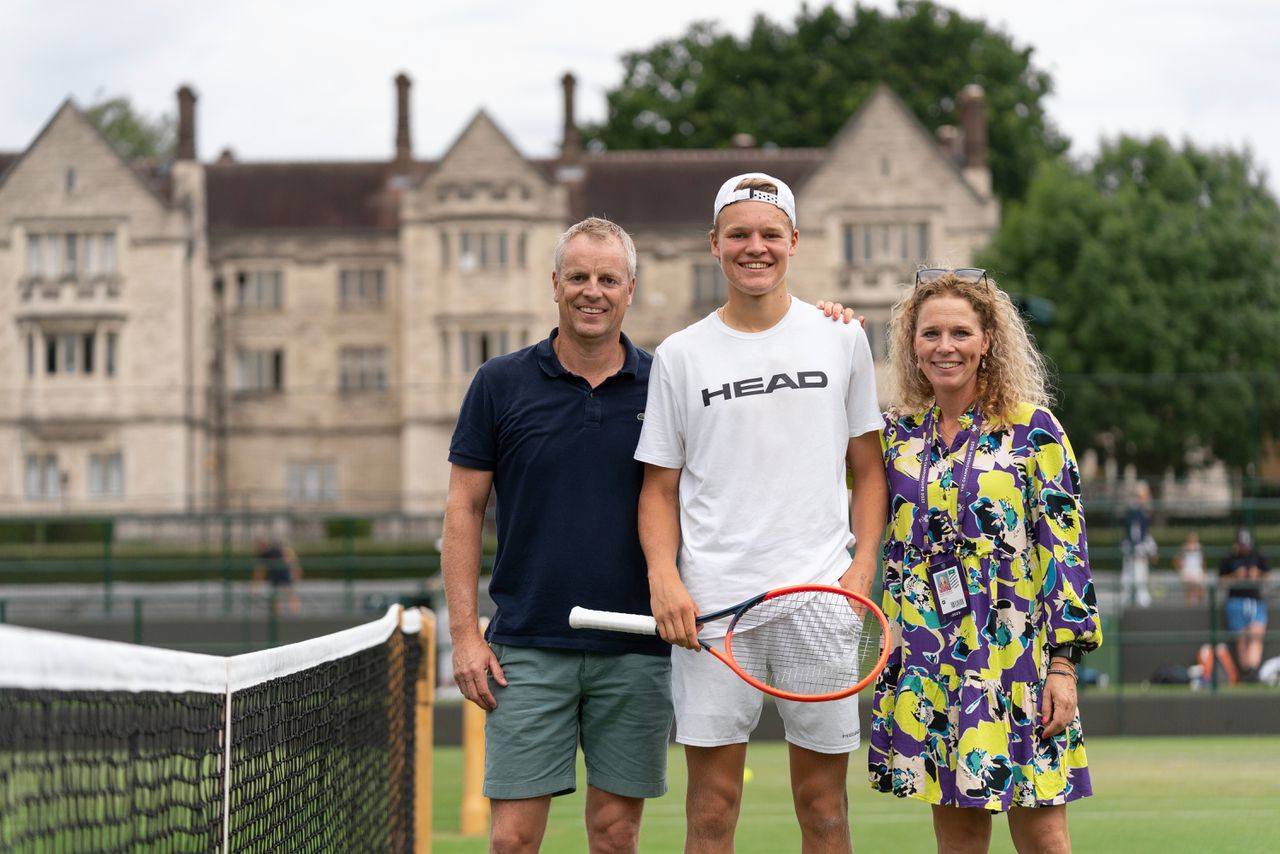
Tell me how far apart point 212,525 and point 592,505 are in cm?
2698

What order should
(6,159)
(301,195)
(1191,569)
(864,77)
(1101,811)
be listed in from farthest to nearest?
(864,77)
(6,159)
(301,195)
(1191,569)
(1101,811)

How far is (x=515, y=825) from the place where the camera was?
5219 mm

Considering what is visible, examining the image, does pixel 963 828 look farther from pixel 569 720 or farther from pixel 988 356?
pixel 988 356

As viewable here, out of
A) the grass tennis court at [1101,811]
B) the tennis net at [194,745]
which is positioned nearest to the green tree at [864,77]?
the grass tennis court at [1101,811]

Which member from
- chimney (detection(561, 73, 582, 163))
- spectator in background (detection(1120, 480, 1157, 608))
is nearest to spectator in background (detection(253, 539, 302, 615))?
spectator in background (detection(1120, 480, 1157, 608))

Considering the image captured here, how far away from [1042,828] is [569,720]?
4.44ft

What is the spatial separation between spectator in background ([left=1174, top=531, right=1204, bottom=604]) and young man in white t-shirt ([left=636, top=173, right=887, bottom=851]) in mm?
16908

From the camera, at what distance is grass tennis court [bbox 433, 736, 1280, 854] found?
9.67m

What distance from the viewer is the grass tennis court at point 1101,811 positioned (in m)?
9.67

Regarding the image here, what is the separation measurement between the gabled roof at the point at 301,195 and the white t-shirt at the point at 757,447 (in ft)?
171

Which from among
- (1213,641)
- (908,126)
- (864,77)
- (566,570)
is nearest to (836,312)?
(566,570)

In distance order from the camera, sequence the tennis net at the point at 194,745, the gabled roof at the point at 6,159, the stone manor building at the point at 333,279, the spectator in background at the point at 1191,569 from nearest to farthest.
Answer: the tennis net at the point at 194,745, the spectator in background at the point at 1191,569, the stone manor building at the point at 333,279, the gabled roof at the point at 6,159

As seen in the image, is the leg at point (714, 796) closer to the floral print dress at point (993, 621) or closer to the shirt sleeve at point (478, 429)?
the floral print dress at point (993, 621)

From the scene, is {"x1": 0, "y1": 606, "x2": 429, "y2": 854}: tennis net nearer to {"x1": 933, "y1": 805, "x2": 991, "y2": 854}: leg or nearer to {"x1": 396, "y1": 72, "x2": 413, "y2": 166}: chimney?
{"x1": 933, "y1": 805, "x2": 991, "y2": 854}: leg
